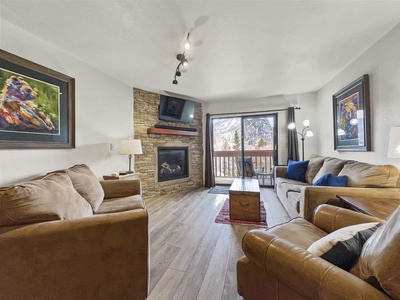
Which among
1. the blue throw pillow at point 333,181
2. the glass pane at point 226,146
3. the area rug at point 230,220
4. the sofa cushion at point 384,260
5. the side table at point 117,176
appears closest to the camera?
the sofa cushion at point 384,260

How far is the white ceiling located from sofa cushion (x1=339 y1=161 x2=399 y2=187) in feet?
5.03

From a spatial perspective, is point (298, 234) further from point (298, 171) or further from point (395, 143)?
point (298, 171)

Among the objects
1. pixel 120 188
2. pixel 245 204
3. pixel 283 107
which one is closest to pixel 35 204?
pixel 120 188

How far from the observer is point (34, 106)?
205 cm

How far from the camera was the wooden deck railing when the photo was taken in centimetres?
496

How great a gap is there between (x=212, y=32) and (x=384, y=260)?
218 centimetres

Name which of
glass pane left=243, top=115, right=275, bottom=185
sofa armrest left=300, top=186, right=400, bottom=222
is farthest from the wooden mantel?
sofa armrest left=300, top=186, right=400, bottom=222

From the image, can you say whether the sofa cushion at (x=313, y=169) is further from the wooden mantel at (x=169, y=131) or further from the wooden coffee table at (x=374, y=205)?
the wooden mantel at (x=169, y=131)

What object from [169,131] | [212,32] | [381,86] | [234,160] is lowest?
[234,160]

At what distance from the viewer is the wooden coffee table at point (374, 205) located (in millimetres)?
1308

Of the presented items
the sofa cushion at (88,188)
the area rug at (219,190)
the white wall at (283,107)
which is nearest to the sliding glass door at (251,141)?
the white wall at (283,107)

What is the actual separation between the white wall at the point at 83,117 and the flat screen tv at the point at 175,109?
29.4 inches

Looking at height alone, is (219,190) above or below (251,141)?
below

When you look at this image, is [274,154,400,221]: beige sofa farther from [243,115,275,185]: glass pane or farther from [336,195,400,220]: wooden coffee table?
[243,115,275,185]: glass pane
